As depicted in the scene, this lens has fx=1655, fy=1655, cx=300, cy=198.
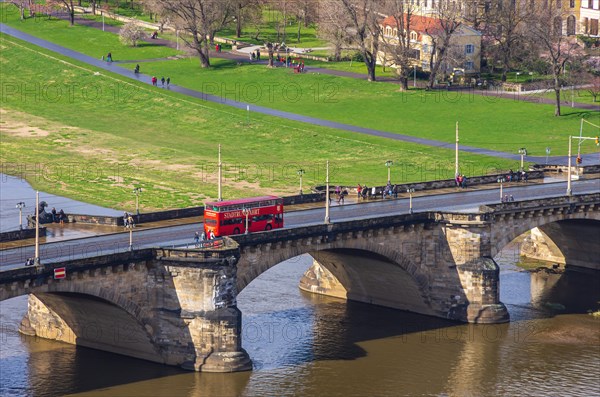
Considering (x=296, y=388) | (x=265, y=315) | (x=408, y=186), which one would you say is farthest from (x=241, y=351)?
(x=408, y=186)

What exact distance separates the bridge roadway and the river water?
8566 mm

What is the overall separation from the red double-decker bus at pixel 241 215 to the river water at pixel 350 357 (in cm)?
893

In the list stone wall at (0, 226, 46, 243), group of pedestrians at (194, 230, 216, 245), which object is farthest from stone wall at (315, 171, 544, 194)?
stone wall at (0, 226, 46, 243)

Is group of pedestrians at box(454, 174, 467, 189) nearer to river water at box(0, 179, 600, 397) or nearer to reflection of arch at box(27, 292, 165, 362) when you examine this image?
river water at box(0, 179, 600, 397)

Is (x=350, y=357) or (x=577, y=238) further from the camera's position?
(x=577, y=238)

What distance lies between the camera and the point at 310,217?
146m

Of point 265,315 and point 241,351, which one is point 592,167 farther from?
point 241,351

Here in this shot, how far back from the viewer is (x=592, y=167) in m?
178

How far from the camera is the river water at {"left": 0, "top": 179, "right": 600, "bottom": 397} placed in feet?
411

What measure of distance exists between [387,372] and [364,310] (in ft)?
60.8

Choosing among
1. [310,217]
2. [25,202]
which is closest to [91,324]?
[310,217]

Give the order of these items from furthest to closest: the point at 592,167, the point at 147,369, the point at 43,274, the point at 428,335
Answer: the point at 592,167
the point at 428,335
the point at 147,369
the point at 43,274

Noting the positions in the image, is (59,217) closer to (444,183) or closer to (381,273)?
(381,273)

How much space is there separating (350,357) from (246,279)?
10969mm
